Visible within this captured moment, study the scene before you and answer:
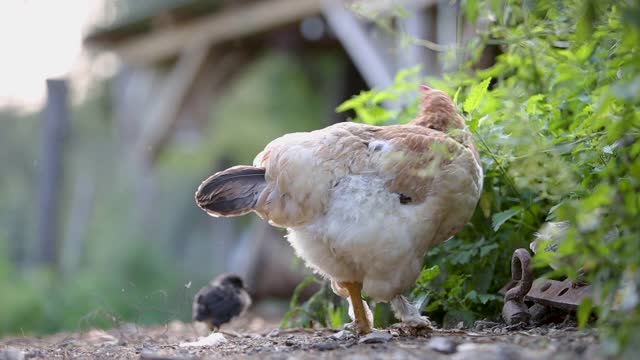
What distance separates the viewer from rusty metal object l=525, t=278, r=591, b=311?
336 cm

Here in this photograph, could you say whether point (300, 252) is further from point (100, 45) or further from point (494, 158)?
point (100, 45)

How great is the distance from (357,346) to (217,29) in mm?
6894

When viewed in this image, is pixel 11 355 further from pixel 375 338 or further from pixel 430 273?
pixel 430 273

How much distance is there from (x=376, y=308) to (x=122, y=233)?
6970 millimetres

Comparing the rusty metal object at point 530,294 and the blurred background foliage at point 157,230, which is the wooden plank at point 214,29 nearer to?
the blurred background foliage at point 157,230

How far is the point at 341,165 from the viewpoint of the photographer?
3361mm

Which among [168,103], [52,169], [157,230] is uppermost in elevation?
[168,103]

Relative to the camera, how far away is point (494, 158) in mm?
3557

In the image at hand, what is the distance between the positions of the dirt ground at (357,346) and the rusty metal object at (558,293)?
105 millimetres

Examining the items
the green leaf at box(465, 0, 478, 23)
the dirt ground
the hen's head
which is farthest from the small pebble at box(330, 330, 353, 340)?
the green leaf at box(465, 0, 478, 23)

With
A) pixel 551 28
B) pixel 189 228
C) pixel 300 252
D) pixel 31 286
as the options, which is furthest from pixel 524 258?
pixel 189 228

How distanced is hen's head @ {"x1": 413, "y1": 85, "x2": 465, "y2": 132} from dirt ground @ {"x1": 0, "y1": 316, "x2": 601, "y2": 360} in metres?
0.89

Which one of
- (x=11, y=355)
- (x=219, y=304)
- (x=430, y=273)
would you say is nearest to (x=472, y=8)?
(x=430, y=273)

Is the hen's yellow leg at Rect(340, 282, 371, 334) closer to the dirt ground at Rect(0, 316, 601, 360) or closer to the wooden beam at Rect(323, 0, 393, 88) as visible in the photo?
the dirt ground at Rect(0, 316, 601, 360)
